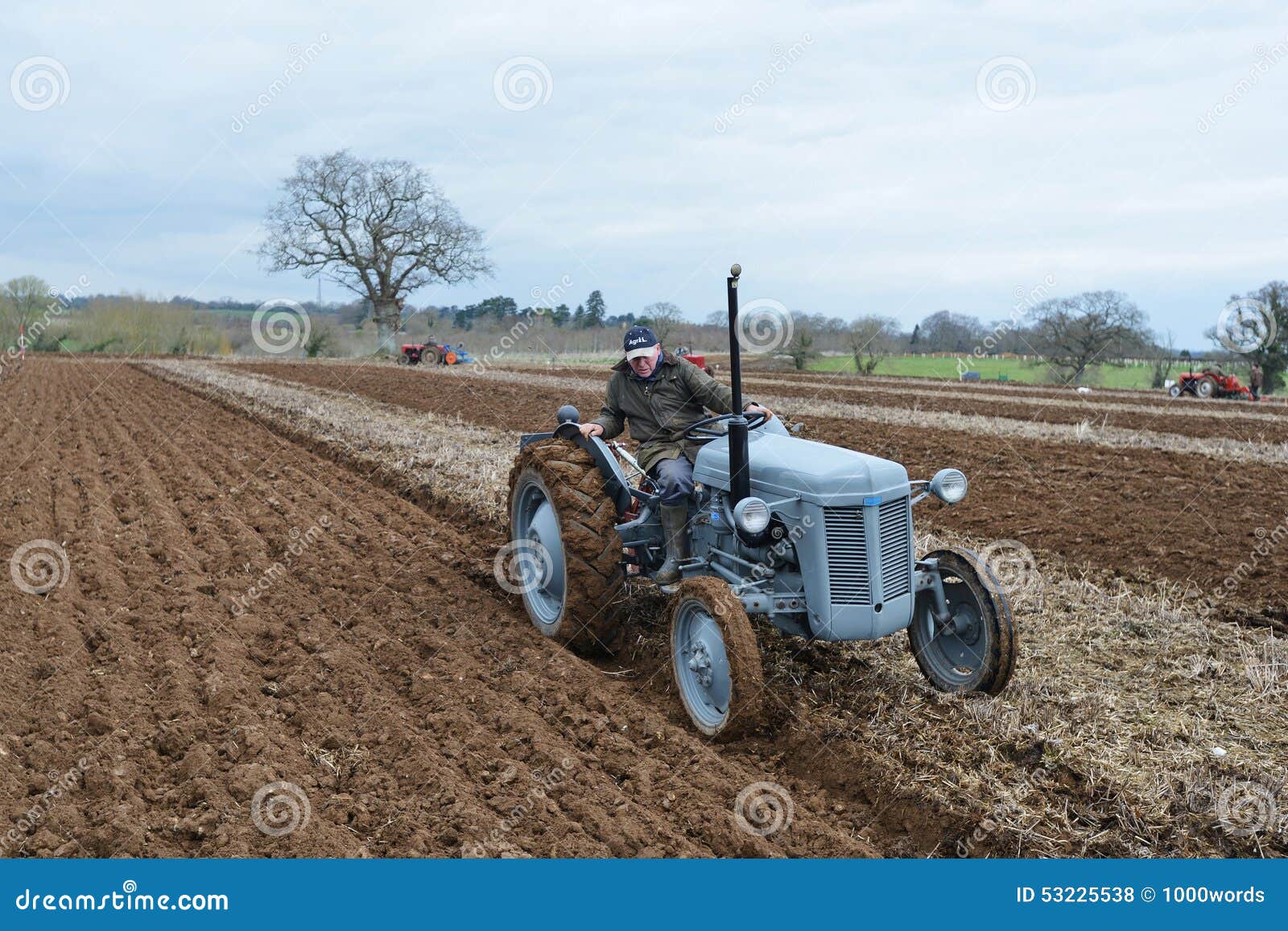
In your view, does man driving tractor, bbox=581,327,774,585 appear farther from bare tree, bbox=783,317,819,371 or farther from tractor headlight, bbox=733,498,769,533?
bare tree, bbox=783,317,819,371

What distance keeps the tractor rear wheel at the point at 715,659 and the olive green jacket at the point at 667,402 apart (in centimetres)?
101

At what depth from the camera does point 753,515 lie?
4059 mm

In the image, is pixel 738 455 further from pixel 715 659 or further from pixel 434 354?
pixel 434 354

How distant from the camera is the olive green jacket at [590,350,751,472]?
5.23 meters

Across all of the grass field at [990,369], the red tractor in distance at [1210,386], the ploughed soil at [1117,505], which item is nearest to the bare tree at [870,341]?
the grass field at [990,369]

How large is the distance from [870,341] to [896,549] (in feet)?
120

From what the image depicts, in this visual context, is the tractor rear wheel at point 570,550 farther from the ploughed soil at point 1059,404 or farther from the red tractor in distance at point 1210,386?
the red tractor in distance at point 1210,386

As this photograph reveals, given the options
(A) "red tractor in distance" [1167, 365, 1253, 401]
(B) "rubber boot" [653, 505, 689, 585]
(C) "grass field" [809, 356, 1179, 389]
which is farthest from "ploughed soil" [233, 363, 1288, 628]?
(C) "grass field" [809, 356, 1179, 389]

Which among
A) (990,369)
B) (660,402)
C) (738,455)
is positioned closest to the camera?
(738,455)

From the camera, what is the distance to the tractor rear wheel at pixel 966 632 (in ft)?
14.0

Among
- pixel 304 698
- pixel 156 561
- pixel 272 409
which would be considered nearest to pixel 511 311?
pixel 272 409

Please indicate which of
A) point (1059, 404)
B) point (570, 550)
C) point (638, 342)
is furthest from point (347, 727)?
point (1059, 404)

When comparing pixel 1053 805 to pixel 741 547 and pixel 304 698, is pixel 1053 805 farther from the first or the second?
pixel 304 698

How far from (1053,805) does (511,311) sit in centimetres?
3075
